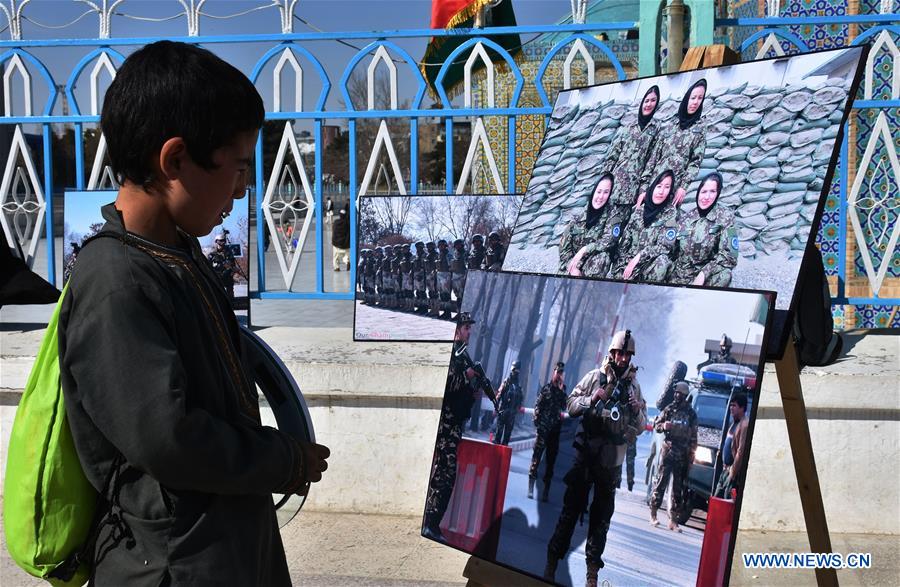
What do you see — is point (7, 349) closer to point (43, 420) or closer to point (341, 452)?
point (341, 452)

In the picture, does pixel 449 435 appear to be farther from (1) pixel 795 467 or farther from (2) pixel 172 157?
(2) pixel 172 157

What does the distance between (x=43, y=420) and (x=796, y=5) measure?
685 centimetres

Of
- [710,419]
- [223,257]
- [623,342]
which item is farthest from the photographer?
[223,257]

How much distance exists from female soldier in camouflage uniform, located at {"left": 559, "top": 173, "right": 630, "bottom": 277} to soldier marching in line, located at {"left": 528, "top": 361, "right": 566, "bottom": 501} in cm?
47

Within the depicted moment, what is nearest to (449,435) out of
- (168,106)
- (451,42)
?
(168,106)

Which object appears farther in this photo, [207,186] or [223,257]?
[223,257]

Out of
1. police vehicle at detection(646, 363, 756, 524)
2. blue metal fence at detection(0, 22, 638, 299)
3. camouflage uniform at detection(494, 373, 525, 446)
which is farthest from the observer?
blue metal fence at detection(0, 22, 638, 299)

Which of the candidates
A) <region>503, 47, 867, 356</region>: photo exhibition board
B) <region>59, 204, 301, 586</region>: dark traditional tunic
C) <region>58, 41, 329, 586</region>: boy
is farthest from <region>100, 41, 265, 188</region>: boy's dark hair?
<region>503, 47, 867, 356</region>: photo exhibition board

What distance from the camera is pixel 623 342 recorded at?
2027 mm

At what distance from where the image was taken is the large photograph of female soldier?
2225 millimetres

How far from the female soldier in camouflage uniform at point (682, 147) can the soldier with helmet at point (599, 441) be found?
1.95 ft

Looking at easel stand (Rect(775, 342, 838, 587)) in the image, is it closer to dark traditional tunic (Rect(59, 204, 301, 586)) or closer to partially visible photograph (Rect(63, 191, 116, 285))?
dark traditional tunic (Rect(59, 204, 301, 586))

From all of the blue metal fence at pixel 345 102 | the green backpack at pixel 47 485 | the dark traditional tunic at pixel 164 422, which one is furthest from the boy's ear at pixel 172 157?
the blue metal fence at pixel 345 102

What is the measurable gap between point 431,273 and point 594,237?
5.90 feet
